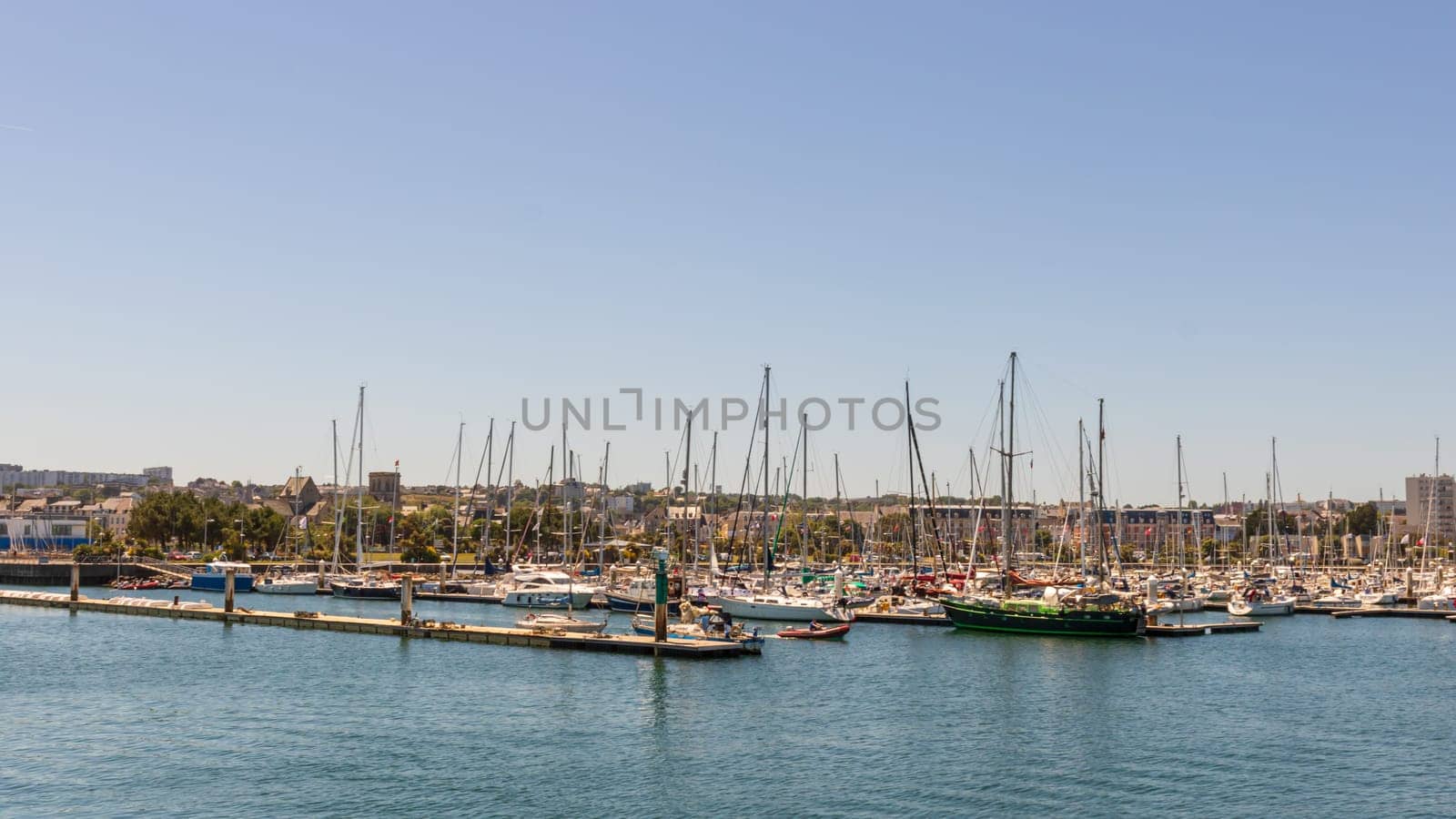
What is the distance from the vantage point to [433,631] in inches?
3182

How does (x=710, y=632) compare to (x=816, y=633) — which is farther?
(x=816, y=633)

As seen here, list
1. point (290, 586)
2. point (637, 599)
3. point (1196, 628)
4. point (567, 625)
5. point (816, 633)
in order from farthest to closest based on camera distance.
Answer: point (290, 586)
point (637, 599)
point (1196, 628)
point (816, 633)
point (567, 625)

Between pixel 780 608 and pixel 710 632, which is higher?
pixel 780 608

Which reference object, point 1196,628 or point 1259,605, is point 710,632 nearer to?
point 1196,628

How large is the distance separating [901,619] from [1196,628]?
21315 millimetres

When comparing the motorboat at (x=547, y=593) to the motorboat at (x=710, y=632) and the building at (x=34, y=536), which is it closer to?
the motorboat at (x=710, y=632)

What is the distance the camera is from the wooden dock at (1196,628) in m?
86.5

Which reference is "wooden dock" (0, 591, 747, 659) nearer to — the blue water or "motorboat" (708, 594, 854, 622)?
the blue water

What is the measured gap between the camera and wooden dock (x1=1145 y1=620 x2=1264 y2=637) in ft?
284

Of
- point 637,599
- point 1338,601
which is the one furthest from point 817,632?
point 1338,601

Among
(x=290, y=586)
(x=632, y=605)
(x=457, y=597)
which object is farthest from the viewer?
(x=290, y=586)

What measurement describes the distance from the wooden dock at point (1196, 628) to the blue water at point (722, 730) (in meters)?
6.56

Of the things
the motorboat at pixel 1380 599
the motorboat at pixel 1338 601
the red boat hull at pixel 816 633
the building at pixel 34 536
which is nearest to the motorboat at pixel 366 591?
the red boat hull at pixel 816 633

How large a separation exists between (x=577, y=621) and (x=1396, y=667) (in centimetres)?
5019
